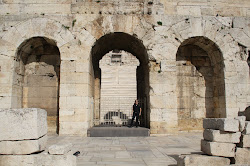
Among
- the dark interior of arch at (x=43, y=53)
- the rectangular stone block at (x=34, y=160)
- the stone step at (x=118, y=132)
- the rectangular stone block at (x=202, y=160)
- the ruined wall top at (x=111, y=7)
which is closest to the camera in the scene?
the rectangular stone block at (x=34, y=160)

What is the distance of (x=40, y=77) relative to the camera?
9.23 meters

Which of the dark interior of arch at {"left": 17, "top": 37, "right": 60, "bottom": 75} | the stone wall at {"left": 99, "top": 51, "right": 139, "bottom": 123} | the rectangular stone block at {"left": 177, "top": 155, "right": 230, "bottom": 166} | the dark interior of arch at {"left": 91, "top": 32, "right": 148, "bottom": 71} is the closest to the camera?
the rectangular stone block at {"left": 177, "top": 155, "right": 230, "bottom": 166}

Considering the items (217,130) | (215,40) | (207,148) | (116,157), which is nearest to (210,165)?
(207,148)

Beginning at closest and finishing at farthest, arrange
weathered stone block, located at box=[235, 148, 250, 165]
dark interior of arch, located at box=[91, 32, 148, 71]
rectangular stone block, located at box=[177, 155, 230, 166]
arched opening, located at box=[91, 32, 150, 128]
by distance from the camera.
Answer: rectangular stone block, located at box=[177, 155, 230, 166] < weathered stone block, located at box=[235, 148, 250, 165] < dark interior of arch, located at box=[91, 32, 148, 71] < arched opening, located at box=[91, 32, 150, 128]

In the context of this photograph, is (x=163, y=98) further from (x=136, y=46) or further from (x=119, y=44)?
(x=119, y=44)

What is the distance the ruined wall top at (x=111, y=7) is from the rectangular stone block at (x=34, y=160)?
6.53 metres

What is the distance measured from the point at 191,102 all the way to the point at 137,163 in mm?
5898

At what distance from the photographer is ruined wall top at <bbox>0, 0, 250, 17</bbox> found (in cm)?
863

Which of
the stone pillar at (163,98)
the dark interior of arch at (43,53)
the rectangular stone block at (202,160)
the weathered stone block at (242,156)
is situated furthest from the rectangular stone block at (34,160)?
the dark interior of arch at (43,53)

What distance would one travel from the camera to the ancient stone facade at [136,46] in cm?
818

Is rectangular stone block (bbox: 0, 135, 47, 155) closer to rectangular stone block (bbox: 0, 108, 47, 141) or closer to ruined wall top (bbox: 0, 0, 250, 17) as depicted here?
rectangular stone block (bbox: 0, 108, 47, 141)

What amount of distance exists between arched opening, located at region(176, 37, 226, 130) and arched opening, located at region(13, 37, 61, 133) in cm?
557

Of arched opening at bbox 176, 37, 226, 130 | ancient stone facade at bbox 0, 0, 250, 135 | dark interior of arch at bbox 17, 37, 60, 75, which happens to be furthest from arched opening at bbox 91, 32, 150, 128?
dark interior of arch at bbox 17, 37, 60, 75

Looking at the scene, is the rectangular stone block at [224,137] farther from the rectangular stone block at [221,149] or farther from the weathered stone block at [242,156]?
the weathered stone block at [242,156]
